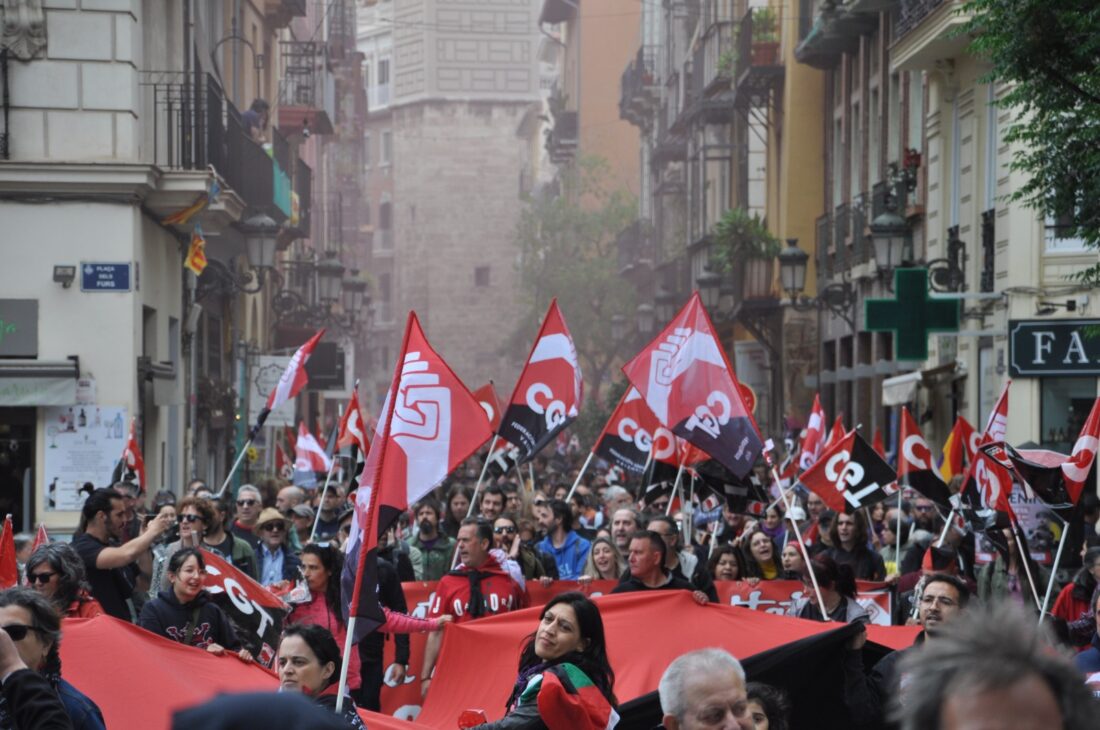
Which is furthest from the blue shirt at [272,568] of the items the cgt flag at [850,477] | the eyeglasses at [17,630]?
the eyeglasses at [17,630]

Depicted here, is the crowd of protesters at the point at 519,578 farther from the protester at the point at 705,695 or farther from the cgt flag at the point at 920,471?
the cgt flag at the point at 920,471

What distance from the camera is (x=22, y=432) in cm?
2048

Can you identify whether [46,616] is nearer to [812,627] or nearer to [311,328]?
[812,627]

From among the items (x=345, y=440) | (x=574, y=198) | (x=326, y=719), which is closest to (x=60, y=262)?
(x=345, y=440)

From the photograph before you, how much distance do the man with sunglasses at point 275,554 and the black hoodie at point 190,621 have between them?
3.56 m

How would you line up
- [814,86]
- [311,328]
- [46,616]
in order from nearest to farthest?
[46,616]
[814,86]
[311,328]

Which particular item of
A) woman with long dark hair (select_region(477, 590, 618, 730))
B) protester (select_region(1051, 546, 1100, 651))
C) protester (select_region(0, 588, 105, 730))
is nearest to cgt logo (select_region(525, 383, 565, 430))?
protester (select_region(1051, 546, 1100, 651))

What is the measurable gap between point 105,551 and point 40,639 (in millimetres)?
3648

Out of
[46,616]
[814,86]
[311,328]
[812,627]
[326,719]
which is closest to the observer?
[326,719]

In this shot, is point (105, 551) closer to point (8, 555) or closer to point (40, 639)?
point (8, 555)

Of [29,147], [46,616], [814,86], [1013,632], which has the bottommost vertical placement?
[46,616]

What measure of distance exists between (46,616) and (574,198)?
2529 inches

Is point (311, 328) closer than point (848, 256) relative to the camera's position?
No

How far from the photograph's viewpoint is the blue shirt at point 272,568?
1238cm
